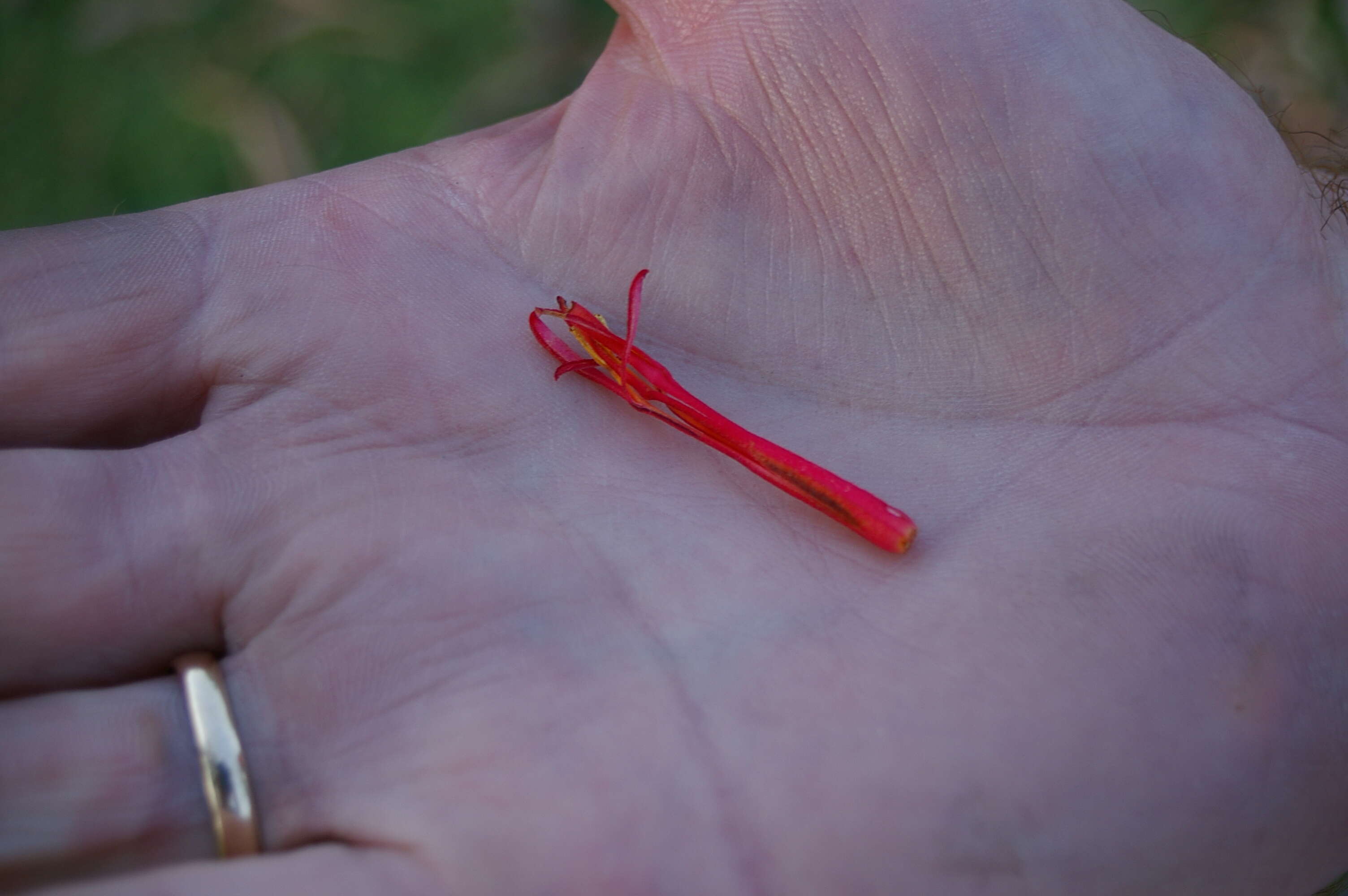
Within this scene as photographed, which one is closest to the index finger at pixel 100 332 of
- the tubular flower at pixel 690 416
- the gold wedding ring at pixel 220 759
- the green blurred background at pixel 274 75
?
the gold wedding ring at pixel 220 759

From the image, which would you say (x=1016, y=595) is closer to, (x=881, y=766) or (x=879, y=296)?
(x=881, y=766)

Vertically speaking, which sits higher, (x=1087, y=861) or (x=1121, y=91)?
(x=1121, y=91)

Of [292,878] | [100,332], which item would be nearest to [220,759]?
[292,878]

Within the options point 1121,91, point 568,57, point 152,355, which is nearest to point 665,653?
point 152,355

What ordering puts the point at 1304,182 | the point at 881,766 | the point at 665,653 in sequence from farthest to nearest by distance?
the point at 1304,182 → the point at 665,653 → the point at 881,766

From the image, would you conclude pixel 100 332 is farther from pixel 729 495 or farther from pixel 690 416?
pixel 729 495

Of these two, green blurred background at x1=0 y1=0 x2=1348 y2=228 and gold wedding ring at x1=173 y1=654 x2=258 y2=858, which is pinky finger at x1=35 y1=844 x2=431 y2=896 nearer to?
gold wedding ring at x1=173 y1=654 x2=258 y2=858

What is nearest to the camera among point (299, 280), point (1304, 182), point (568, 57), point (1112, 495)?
point (1112, 495)

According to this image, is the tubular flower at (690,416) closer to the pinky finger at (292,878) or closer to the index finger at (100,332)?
the index finger at (100,332)

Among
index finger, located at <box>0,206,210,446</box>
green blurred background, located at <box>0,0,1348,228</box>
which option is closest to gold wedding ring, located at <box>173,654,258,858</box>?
index finger, located at <box>0,206,210,446</box>
